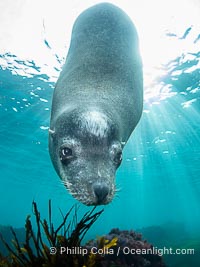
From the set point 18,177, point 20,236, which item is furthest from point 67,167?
point 18,177

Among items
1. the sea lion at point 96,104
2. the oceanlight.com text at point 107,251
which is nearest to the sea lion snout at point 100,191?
the sea lion at point 96,104

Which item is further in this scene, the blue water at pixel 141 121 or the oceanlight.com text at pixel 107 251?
the blue water at pixel 141 121

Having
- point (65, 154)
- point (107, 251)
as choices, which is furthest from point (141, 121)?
point (65, 154)

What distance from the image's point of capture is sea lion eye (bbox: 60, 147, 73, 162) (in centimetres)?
300

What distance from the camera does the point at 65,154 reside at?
10.0ft

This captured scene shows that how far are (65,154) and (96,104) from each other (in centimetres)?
78

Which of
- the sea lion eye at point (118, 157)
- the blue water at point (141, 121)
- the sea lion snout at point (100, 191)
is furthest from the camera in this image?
the blue water at point (141, 121)

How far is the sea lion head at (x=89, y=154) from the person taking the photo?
2645 mm

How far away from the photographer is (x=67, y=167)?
306 cm

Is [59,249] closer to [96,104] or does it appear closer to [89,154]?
[89,154]

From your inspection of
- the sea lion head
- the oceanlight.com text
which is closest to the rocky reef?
the oceanlight.com text

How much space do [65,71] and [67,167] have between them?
6.64ft

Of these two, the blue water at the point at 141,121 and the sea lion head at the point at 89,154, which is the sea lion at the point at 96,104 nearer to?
the sea lion head at the point at 89,154

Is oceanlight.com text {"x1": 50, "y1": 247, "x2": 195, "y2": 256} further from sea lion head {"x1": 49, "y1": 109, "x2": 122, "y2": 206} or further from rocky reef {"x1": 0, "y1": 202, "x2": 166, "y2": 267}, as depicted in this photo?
sea lion head {"x1": 49, "y1": 109, "x2": 122, "y2": 206}
